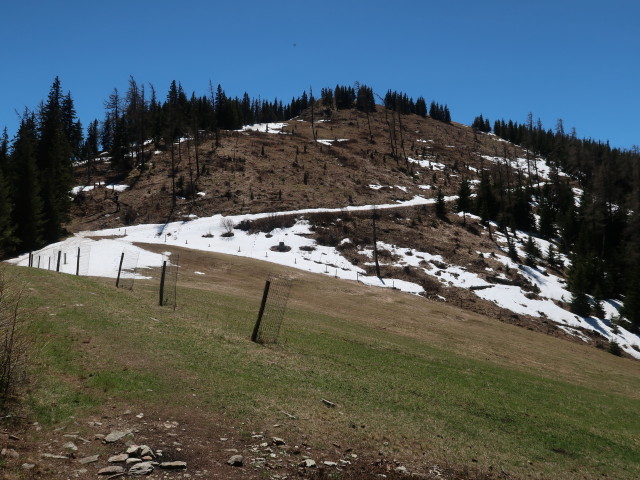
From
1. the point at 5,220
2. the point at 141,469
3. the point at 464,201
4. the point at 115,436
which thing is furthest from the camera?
the point at 464,201

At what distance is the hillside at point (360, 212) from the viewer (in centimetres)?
6047

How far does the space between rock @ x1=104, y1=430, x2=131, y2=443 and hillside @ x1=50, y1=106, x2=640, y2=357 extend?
A: 50799 millimetres

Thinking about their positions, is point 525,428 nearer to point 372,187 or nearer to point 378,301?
point 378,301

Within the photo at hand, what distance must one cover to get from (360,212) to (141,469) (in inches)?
3013

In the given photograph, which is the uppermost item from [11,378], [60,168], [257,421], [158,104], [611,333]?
[158,104]

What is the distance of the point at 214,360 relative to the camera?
Answer: 613 inches

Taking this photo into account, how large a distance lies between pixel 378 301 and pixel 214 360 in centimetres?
3449

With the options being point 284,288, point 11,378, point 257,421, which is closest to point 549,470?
point 257,421

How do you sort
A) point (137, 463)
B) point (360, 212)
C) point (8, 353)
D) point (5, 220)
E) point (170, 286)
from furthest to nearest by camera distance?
point (360, 212) < point (5, 220) < point (170, 286) < point (8, 353) < point (137, 463)

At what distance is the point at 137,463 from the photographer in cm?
823

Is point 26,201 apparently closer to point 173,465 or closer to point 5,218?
point 5,218

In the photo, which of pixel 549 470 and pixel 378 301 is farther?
pixel 378 301

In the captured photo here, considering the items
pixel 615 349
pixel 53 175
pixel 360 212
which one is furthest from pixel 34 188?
pixel 615 349

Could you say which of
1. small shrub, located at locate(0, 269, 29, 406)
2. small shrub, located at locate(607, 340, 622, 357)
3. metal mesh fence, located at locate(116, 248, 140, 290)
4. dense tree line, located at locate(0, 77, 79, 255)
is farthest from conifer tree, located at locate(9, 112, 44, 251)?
small shrub, located at locate(607, 340, 622, 357)
